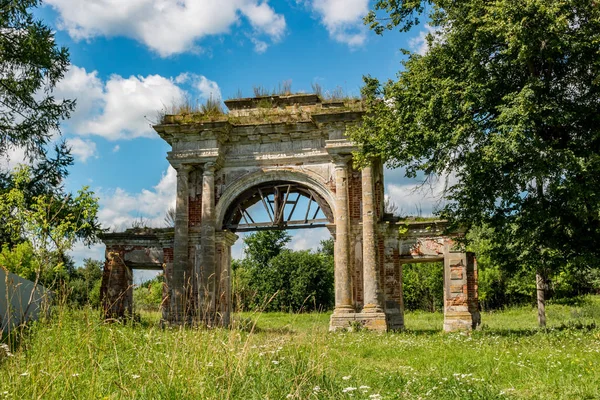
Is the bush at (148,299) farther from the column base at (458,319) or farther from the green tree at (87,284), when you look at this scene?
the column base at (458,319)

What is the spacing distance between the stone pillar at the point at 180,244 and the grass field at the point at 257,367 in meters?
7.55

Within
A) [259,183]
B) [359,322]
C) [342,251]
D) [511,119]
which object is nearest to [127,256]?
[259,183]

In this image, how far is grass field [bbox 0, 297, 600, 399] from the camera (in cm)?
426

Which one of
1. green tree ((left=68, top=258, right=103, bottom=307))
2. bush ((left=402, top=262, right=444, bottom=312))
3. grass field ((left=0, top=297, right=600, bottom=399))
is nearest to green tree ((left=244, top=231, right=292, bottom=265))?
bush ((left=402, top=262, right=444, bottom=312))

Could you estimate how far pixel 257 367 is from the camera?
5312mm

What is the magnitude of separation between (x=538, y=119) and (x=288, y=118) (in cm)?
757

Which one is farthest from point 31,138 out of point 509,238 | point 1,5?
point 509,238

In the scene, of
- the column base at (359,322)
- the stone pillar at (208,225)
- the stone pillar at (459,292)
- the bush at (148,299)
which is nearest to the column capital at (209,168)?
the stone pillar at (208,225)

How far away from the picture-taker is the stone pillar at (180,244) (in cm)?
1588

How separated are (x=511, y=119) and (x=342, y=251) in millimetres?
6212

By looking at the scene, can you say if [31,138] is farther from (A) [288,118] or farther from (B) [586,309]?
(B) [586,309]

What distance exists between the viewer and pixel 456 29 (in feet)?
38.2

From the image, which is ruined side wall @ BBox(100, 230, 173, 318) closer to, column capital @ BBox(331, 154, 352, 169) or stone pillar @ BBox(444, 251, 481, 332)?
column capital @ BBox(331, 154, 352, 169)

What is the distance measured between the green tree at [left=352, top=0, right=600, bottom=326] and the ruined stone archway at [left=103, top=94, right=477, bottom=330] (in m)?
2.69
